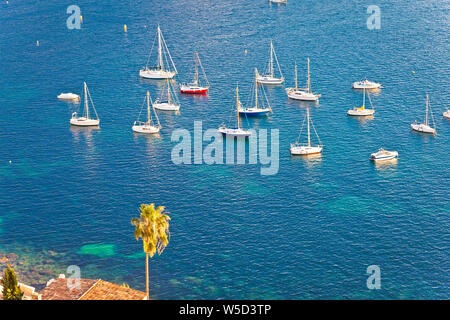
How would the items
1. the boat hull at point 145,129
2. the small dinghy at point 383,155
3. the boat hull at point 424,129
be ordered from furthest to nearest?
the boat hull at point 145,129
the boat hull at point 424,129
the small dinghy at point 383,155

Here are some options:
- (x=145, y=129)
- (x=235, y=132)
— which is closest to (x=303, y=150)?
(x=235, y=132)

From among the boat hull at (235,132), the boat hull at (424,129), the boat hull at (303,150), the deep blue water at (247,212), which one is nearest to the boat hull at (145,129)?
the deep blue water at (247,212)

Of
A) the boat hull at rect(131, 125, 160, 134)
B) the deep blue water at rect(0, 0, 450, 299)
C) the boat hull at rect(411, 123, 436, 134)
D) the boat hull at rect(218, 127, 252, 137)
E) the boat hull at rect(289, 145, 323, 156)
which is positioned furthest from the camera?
the boat hull at rect(131, 125, 160, 134)

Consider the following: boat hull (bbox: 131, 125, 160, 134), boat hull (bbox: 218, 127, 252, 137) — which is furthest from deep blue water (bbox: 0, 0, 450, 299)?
boat hull (bbox: 218, 127, 252, 137)

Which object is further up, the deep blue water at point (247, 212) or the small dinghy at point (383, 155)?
the small dinghy at point (383, 155)

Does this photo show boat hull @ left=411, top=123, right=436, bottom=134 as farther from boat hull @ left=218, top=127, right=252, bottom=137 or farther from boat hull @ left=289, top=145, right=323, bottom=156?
boat hull @ left=218, top=127, right=252, bottom=137

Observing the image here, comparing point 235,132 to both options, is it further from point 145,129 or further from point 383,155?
point 383,155

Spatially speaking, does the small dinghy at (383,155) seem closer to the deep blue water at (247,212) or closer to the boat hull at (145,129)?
the deep blue water at (247,212)
